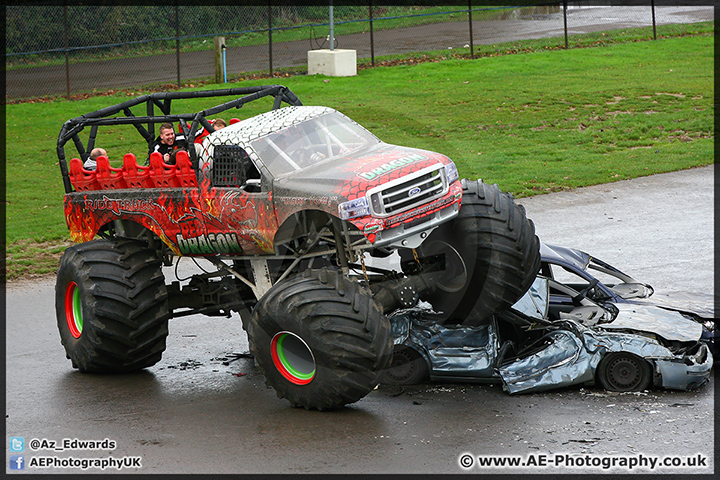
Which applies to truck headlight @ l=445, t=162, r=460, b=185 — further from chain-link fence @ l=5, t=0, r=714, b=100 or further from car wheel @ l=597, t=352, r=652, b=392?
chain-link fence @ l=5, t=0, r=714, b=100

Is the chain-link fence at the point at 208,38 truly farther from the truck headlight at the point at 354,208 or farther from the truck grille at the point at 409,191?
the truck headlight at the point at 354,208

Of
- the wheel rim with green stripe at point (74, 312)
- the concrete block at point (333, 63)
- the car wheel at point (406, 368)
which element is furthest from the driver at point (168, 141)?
the concrete block at point (333, 63)

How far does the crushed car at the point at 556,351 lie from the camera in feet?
29.7

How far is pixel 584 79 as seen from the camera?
2998 centimetres

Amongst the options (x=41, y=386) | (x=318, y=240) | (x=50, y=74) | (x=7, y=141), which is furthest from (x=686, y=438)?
(x=50, y=74)

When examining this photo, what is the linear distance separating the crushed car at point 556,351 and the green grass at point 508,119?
813cm

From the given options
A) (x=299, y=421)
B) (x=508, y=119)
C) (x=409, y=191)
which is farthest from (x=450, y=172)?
(x=508, y=119)

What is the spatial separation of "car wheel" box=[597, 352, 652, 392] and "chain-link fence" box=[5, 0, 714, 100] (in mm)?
22168

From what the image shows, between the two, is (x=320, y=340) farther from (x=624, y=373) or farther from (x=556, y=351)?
(x=624, y=373)

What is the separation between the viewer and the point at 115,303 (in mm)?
10078

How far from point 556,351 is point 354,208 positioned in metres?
2.60

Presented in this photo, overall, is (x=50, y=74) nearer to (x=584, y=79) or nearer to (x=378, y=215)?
(x=584, y=79)

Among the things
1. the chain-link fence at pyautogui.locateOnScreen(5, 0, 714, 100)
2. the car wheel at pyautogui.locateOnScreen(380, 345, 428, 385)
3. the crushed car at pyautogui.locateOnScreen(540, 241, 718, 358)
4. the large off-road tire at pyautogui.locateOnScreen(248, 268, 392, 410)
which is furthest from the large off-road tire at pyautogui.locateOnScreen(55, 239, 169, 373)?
the chain-link fence at pyautogui.locateOnScreen(5, 0, 714, 100)

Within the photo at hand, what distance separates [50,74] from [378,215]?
26.0 meters
